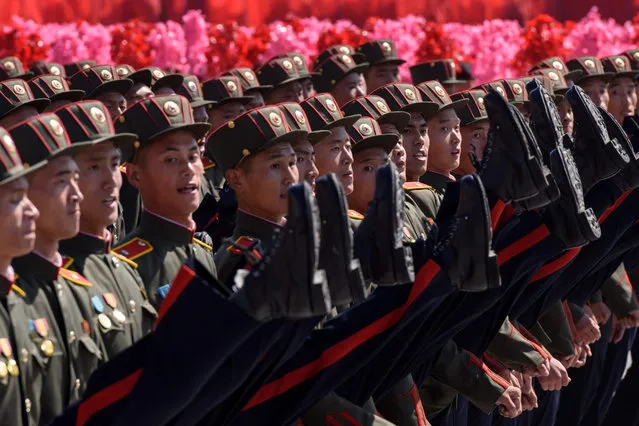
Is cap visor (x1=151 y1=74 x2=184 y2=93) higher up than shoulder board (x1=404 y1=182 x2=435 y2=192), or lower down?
higher up

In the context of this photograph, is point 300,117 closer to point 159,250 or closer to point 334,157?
point 334,157

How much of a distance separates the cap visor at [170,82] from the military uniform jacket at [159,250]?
3496 mm

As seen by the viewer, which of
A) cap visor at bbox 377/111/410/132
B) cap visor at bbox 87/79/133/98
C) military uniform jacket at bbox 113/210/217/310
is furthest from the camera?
cap visor at bbox 87/79/133/98

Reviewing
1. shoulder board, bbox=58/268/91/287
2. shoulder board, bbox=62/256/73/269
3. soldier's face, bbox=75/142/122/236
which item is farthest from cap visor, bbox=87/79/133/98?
shoulder board, bbox=58/268/91/287

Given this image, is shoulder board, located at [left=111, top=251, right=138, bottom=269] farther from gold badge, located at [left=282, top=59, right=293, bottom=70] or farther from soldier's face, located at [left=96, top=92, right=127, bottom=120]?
gold badge, located at [left=282, top=59, right=293, bottom=70]

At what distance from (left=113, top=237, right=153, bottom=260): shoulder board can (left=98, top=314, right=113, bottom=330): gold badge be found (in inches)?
25.6

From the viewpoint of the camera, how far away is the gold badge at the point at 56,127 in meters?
4.83

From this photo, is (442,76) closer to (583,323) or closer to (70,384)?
(583,323)

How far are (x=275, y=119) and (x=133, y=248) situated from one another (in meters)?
0.86

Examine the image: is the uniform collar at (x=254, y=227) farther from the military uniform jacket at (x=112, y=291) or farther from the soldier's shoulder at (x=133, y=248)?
the military uniform jacket at (x=112, y=291)

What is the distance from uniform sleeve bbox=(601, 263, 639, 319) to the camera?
8.85 metres

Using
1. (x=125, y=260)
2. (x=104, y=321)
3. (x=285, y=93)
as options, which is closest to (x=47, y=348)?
(x=104, y=321)

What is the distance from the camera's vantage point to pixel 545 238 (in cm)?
587

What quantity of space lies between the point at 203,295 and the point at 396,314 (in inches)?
48.4
